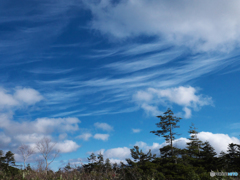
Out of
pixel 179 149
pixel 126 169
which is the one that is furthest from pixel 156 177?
pixel 179 149

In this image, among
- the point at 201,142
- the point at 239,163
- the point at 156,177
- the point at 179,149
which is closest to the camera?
the point at 156,177

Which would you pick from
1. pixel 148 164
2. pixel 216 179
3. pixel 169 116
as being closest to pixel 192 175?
pixel 216 179

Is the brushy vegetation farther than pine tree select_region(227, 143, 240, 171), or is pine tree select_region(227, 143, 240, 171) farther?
pine tree select_region(227, 143, 240, 171)

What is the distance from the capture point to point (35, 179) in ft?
61.0

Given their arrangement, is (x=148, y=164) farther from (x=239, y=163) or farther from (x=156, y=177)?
(x=239, y=163)

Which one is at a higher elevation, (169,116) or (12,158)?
(169,116)

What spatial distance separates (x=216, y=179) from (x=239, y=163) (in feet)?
42.5

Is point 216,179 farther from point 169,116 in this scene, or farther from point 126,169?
point 169,116

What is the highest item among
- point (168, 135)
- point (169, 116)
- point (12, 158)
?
point (169, 116)

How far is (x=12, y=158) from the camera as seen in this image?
44.8 metres

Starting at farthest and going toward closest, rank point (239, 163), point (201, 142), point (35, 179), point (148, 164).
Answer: point (201, 142) < point (239, 163) < point (148, 164) < point (35, 179)

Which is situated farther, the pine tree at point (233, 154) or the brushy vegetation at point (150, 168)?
the pine tree at point (233, 154)

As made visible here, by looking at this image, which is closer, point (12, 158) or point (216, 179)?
point (216, 179)

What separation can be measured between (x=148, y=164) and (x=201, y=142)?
129ft
